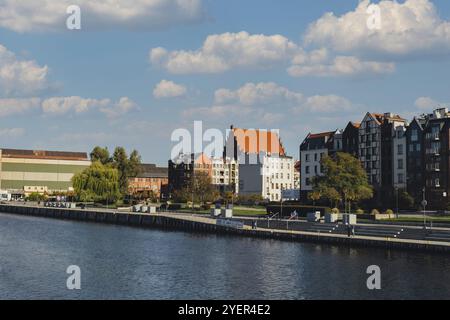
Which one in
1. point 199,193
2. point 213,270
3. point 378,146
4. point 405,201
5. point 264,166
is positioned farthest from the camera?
point 264,166

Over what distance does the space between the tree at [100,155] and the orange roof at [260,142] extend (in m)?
49.8

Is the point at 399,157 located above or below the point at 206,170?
above

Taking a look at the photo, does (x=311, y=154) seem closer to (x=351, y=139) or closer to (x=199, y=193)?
(x=351, y=139)

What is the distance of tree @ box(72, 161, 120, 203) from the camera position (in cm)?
14625

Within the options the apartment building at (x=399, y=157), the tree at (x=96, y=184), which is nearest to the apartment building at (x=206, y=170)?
the tree at (x=96, y=184)

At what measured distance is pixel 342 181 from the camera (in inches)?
3858

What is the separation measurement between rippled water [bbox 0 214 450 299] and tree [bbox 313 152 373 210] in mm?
31982

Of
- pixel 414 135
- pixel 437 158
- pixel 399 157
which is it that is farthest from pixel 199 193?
pixel 437 158

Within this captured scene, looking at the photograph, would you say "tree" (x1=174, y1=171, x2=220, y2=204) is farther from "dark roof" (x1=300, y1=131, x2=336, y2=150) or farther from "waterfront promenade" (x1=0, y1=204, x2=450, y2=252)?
"waterfront promenade" (x1=0, y1=204, x2=450, y2=252)

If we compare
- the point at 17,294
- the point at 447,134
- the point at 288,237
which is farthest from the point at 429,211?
the point at 17,294

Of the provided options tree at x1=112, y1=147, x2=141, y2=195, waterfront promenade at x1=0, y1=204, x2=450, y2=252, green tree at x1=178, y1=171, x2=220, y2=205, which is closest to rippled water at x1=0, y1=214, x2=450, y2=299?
waterfront promenade at x1=0, y1=204, x2=450, y2=252

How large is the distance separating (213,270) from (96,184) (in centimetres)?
10331
